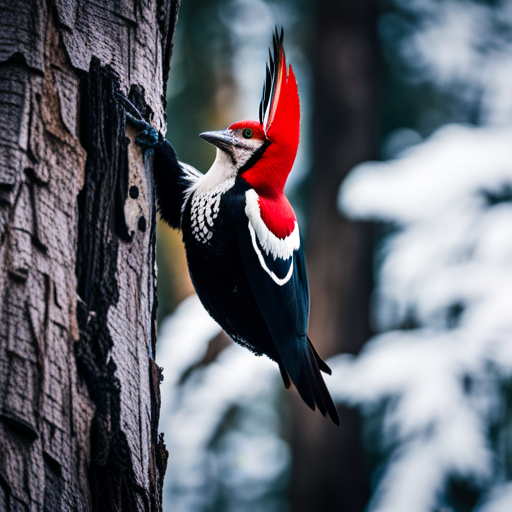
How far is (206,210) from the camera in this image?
198cm

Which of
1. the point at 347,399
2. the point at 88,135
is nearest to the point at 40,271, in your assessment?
the point at 88,135

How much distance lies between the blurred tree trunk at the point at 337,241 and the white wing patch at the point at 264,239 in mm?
3015


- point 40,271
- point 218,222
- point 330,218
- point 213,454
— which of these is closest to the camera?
point 40,271

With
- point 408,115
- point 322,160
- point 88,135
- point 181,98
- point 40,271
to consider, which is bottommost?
point 40,271

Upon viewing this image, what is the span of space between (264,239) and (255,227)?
6cm

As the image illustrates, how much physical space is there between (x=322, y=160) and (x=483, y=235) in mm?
2090

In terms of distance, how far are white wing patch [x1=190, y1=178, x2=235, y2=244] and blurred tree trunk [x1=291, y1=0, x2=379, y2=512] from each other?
3132 mm

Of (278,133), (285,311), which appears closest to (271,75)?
(278,133)

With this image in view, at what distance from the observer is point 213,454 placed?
15.9 ft

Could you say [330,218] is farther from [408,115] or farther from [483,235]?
[408,115]

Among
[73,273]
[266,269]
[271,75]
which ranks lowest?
[73,273]

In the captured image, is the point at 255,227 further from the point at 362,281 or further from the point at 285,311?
the point at 362,281

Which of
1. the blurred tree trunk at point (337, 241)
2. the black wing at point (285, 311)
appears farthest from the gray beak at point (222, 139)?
the blurred tree trunk at point (337, 241)

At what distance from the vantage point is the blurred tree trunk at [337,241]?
489 cm
